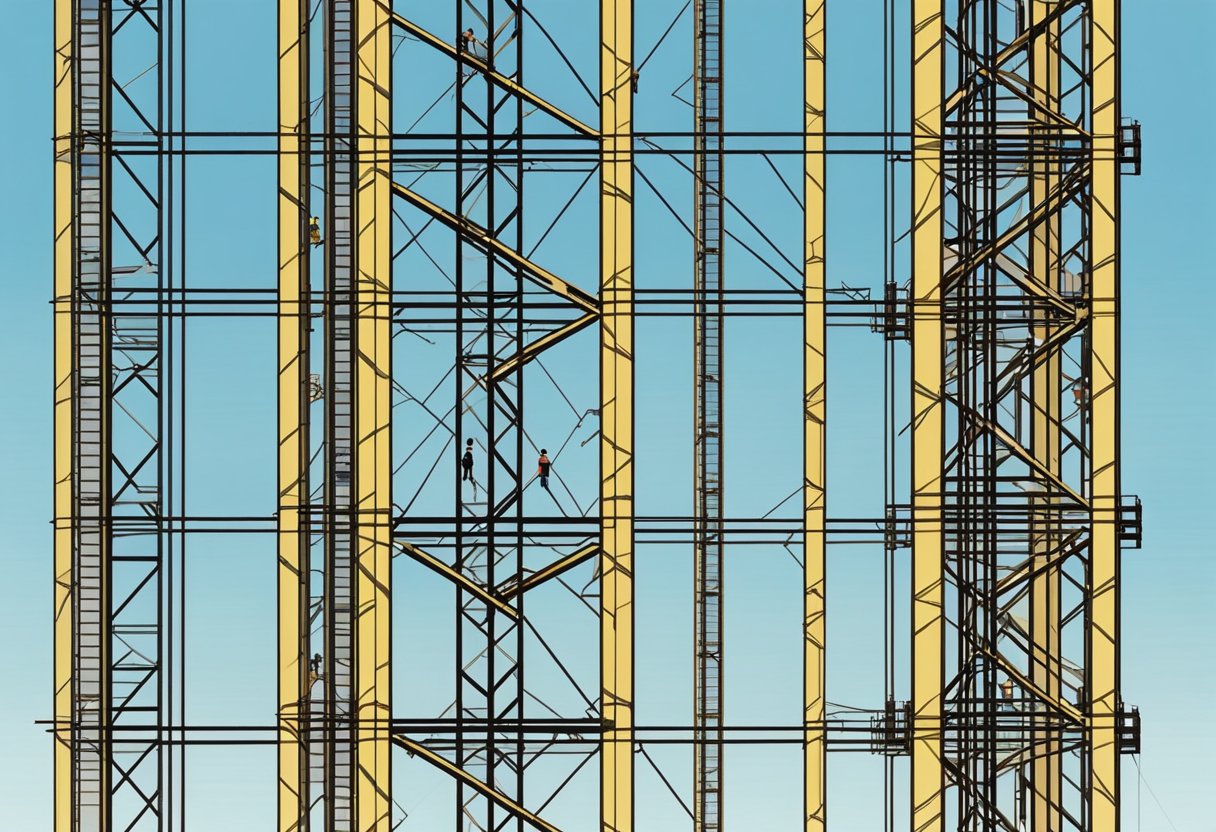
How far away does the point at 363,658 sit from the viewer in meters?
32.9

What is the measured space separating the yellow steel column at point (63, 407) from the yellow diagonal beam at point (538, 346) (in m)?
7.95

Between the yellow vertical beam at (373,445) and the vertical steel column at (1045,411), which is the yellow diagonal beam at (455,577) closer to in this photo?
the yellow vertical beam at (373,445)

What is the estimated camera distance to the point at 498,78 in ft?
111

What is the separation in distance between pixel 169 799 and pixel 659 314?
498 inches

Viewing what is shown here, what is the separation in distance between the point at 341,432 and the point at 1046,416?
13639 mm

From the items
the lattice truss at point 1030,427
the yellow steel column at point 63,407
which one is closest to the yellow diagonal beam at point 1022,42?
the lattice truss at point 1030,427

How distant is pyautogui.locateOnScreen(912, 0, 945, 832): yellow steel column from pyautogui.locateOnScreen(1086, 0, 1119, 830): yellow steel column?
2890 millimetres

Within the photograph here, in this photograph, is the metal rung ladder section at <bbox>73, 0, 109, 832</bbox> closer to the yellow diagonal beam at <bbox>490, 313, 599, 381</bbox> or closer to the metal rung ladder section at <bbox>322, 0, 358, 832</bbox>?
the metal rung ladder section at <bbox>322, 0, 358, 832</bbox>

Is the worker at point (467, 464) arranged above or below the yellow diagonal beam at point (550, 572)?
above

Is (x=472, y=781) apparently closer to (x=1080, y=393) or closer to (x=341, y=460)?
(x=341, y=460)

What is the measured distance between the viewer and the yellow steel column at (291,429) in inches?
1288

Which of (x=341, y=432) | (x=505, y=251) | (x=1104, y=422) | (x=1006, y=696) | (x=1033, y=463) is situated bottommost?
(x=1006, y=696)

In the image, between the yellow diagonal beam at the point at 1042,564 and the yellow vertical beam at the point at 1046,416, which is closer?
the yellow diagonal beam at the point at 1042,564

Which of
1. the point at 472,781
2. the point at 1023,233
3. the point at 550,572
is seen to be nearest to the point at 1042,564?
the point at 1023,233
